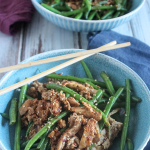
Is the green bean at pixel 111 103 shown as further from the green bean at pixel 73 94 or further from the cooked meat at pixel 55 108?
the cooked meat at pixel 55 108

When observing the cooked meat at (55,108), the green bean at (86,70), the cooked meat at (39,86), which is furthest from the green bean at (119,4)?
the cooked meat at (55,108)

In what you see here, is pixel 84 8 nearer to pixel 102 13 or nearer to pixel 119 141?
pixel 102 13

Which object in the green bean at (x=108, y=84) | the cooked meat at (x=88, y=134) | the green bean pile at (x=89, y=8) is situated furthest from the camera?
the green bean pile at (x=89, y=8)

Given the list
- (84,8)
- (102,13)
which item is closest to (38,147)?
(84,8)

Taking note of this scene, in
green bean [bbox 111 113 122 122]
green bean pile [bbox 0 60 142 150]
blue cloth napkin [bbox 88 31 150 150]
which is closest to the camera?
green bean pile [bbox 0 60 142 150]

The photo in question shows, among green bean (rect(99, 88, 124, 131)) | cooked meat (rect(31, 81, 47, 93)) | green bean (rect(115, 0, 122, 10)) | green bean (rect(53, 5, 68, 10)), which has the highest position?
green bean (rect(115, 0, 122, 10))

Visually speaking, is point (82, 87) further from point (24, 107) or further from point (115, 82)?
point (24, 107)

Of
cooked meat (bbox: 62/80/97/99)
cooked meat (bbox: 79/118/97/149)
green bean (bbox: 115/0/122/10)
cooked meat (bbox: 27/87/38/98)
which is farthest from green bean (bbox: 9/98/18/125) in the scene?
green bean (bbox: 115/0/122/10)

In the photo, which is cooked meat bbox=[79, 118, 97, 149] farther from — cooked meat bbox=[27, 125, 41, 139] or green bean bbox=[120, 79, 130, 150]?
cooked meat bbox=[27, 125, 41, 139]
